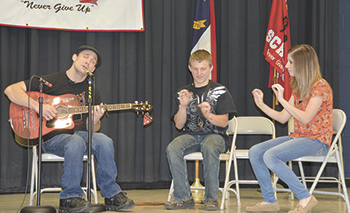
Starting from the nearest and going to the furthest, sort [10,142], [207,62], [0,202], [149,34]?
[207,62] < [0,202] < [10,142] < [149,34]

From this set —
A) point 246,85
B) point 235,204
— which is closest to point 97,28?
point 246,85

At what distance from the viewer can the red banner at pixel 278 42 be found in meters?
4.55

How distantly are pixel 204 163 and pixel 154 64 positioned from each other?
1.80 metres

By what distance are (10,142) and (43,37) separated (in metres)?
1.20

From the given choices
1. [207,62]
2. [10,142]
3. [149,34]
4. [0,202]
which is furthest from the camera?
[149,34]

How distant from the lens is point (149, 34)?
→ 4656 millimetres

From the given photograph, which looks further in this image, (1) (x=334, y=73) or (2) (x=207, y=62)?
(1) (x=334, y=73)

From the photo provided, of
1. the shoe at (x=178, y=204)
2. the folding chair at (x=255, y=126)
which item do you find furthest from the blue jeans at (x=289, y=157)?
the folding chair at (x=255, y=126)

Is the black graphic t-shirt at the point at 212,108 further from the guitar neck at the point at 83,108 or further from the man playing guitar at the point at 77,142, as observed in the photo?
the man playing guitar at the point at 77,142

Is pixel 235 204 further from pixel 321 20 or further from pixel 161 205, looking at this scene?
pixel 321 20

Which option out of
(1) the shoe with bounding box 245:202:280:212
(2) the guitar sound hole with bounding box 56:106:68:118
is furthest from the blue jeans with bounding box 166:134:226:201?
(2) the guitar sound hole with bounding box 56:106:68:118

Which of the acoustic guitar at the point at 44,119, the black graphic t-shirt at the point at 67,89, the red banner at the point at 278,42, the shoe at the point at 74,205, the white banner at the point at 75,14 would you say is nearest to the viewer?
the shoe at the point at 74,205

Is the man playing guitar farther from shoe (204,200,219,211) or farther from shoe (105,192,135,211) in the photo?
shoe (204,200,219,211)

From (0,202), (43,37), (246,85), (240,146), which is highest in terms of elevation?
(43,37)
